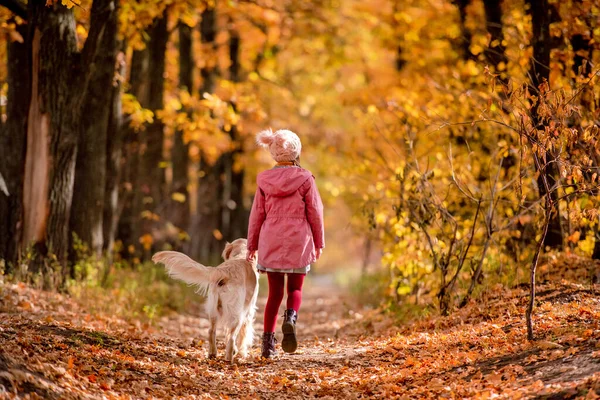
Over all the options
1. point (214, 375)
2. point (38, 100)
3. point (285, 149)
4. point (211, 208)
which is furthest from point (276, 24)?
point (214, 375)

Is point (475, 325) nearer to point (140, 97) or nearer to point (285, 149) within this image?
point (285, 149)

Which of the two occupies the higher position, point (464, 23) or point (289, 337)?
point (464, 23)

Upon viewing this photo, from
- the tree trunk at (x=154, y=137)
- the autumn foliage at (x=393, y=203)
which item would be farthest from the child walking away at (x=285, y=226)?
the tree trunk at (x=154, y=137)

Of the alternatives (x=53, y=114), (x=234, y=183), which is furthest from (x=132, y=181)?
(x=234, y=183)

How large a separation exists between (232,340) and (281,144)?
192 cm

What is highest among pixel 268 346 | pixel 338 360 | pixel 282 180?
pixel 282 180

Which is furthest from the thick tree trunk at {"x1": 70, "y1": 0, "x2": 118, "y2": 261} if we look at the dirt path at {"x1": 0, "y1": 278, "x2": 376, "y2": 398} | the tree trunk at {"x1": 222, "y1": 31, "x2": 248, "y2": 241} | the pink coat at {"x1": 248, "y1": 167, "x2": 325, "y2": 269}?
the tree trunk at {"x1": 222, "y1": 31, "x2": 248, "y2": 241}

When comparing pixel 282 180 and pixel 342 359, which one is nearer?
pixel 282 180

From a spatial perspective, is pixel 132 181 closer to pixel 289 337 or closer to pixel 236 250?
pixel 236 250

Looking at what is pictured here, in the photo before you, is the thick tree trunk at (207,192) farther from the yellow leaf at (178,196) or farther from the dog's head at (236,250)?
the dog's head at (236,250)

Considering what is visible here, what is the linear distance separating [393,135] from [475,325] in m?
6.59

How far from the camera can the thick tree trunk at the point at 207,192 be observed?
17875mm

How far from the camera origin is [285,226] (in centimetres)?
675

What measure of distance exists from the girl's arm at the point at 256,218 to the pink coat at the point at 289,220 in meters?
0.06
